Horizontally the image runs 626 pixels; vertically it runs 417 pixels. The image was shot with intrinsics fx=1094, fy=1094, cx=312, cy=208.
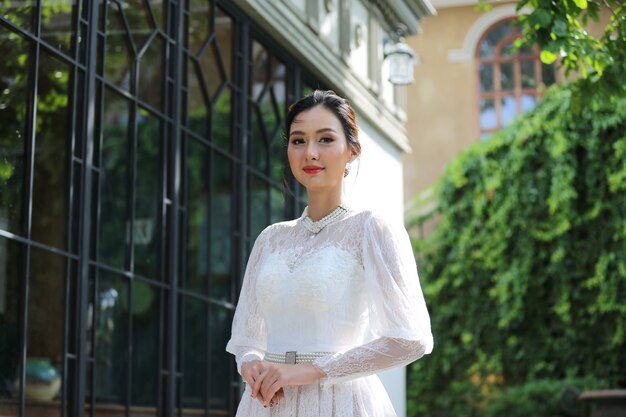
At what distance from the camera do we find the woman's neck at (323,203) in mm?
3305

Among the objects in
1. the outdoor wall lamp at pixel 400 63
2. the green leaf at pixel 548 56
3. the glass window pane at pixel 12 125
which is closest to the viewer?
the glass window pane at pixel 12 125

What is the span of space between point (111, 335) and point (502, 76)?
37.4ft

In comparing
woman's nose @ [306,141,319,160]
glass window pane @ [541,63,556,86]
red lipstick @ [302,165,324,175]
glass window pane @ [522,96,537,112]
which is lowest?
red lipstick @ [302,165,324,175]

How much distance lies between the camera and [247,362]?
3148mm

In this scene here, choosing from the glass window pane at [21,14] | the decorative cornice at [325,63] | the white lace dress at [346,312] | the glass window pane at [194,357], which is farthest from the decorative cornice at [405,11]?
the white lace dress at [346,312]

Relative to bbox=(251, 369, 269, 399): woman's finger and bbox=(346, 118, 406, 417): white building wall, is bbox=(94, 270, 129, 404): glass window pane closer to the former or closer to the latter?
bbox=(346, 118, 406, 417): white building wall

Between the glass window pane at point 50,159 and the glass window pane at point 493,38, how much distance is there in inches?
492

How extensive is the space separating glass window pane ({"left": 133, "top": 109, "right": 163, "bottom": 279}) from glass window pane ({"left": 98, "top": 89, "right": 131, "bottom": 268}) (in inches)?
6.7

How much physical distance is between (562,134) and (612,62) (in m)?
8.76

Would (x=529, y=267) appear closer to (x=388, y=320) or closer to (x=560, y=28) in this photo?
(x=560, y=28)

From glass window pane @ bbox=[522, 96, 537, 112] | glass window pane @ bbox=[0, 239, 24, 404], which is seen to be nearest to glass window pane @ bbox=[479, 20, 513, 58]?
glass window pane @ bbox=[522, 96, 537, 112]

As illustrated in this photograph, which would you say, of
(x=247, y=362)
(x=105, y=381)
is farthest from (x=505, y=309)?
(x=247, y=362)

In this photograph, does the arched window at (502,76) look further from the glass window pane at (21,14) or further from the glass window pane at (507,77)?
the glass window pane at (21,14)

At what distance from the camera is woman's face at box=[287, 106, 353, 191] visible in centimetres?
325
